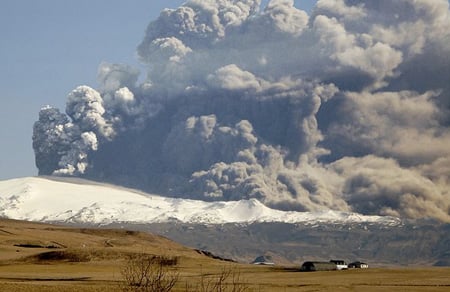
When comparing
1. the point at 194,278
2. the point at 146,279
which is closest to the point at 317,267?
the point at 194,278

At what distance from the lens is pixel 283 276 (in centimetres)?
14850

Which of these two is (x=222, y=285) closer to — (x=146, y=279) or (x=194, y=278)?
(x=194, y=278)

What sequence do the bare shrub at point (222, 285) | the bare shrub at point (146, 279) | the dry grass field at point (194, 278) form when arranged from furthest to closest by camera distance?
1. the dry grass field at point (194, 278)
2. the bare shrub at point (222, 285)
3. the bare shrub at point (146, 279)

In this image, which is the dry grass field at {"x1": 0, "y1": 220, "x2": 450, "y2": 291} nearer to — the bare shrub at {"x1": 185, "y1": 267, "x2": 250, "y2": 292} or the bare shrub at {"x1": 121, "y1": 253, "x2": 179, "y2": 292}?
the bare shrub at {"x1": 185, "y1": 267, "x2": 250, "y2": 292}

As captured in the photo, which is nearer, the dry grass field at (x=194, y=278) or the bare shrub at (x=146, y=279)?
the bare shrub at (x=146, y=279)

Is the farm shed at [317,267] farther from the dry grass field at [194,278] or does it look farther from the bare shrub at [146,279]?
the bare shrub at [146,279]

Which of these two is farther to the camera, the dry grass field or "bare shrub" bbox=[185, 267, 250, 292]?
the dry grass field

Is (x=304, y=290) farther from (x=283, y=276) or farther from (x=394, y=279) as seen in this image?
(x=283, y=276)

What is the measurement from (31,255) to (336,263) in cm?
6653

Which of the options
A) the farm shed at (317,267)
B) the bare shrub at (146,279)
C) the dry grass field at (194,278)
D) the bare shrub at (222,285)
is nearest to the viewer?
the bare shrub at (146,279)

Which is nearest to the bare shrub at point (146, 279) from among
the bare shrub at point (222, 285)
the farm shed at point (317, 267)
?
the bare shrub at point (222, 285)

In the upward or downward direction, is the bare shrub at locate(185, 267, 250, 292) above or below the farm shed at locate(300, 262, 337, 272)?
below

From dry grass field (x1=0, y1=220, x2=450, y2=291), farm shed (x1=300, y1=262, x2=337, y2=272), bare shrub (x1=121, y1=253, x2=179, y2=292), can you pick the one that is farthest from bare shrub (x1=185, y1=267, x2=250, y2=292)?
farm shed (x1=300, y1=262, x2=337, y2=272)

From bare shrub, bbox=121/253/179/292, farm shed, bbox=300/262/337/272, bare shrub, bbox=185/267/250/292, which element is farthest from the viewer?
farm shed, bbox=300/262/337/272
